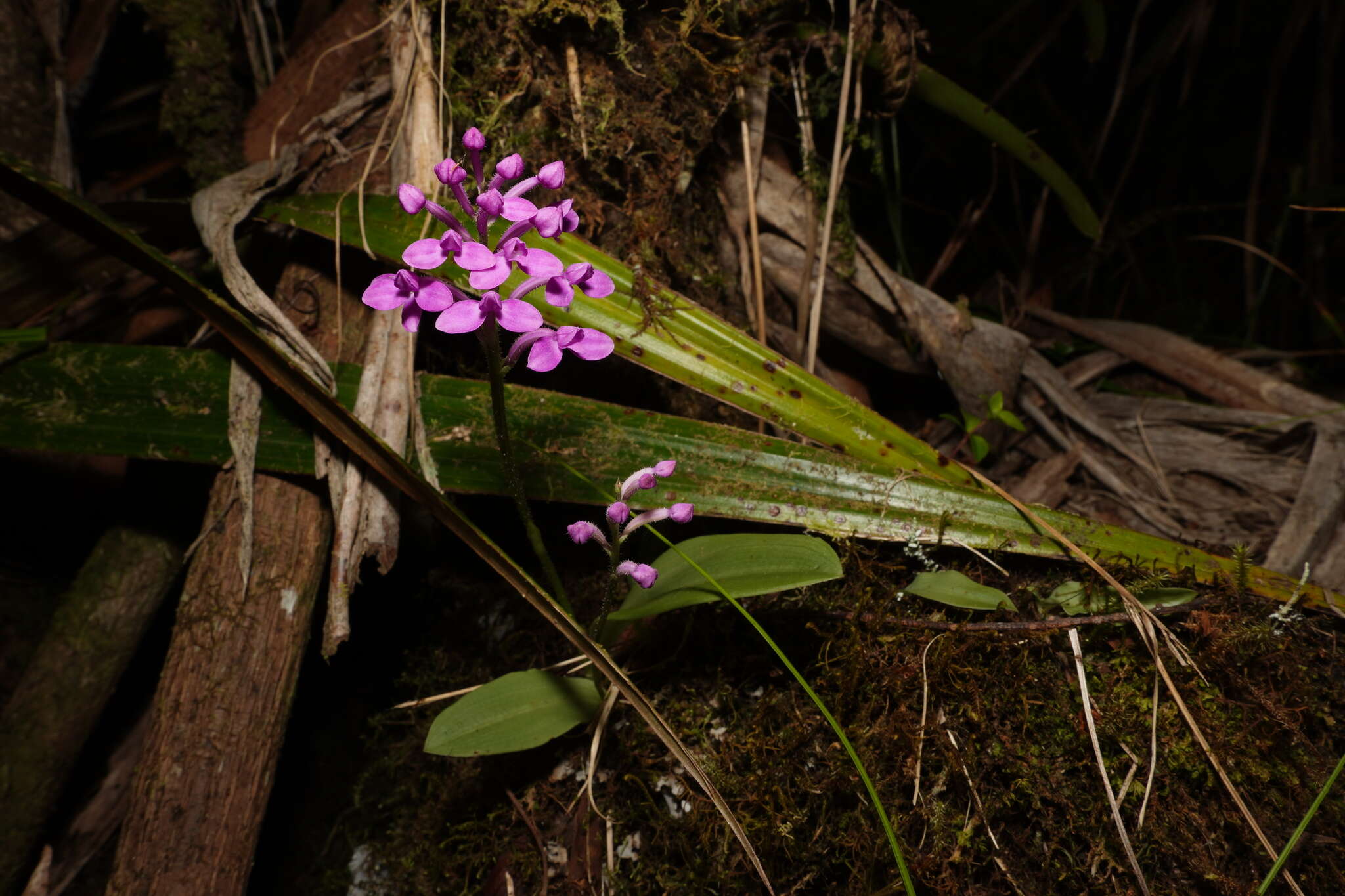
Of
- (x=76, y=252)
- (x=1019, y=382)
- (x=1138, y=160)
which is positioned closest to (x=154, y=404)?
(x=76, y=252)

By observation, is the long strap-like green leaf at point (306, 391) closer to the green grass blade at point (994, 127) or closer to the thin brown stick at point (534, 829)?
the thin brown stick at point (534, 829)

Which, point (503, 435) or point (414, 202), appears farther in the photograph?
point (503, 435)

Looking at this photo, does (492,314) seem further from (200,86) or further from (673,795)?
(200,86)

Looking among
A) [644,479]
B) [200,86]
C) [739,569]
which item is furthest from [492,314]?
[200,86]

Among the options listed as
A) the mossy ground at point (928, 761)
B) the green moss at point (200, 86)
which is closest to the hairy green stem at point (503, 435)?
the mossy ground at point (928, 761)

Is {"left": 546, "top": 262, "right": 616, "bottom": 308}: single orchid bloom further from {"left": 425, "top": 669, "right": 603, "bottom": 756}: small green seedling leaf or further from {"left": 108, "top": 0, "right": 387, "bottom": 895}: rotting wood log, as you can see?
{"left": 108, "top": 0, "right": 387, "bottom": 895}: rotting wood log

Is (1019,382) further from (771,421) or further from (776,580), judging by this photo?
(776,580)
